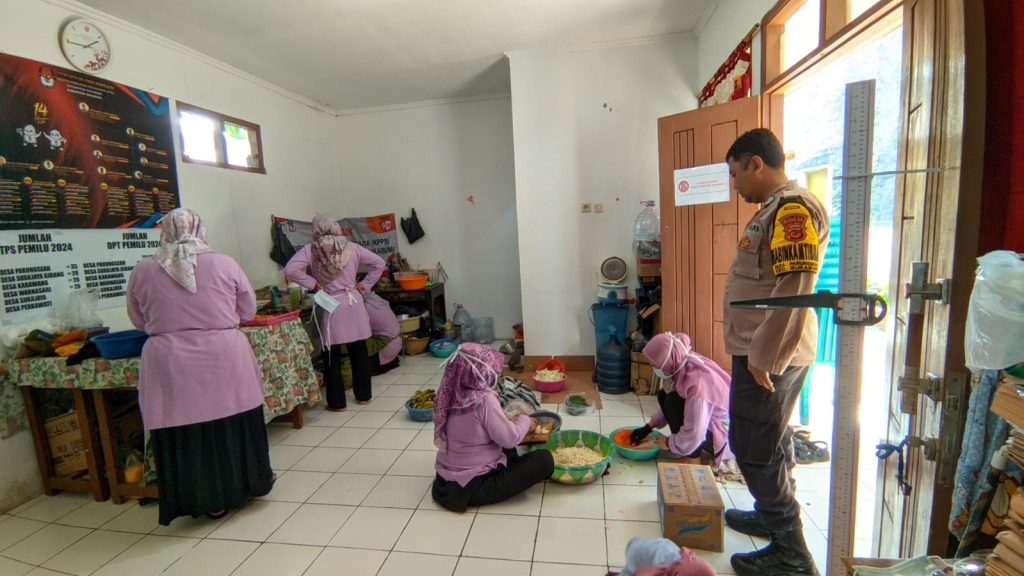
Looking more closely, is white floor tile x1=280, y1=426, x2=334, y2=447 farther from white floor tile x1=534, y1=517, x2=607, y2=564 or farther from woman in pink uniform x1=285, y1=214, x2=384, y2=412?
white floor tile x1=534, y1=517, x2=607, y2=564

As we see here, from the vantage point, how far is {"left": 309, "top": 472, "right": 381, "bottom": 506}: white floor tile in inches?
91.0

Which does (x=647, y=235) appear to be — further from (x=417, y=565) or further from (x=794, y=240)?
(x=417, y=565)

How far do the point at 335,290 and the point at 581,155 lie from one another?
241cm

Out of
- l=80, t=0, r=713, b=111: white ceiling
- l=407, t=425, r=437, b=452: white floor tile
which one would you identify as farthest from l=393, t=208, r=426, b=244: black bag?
l=407, t=425, r=437, b=452: white floor tile

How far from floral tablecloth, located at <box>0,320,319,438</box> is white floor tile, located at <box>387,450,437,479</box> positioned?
908 mm

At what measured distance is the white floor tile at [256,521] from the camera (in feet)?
6.81

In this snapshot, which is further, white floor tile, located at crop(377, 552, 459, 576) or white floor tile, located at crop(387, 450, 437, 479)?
white floor tile, located at crop(387, 450, 437, 479)

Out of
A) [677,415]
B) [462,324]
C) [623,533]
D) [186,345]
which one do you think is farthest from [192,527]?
[462,324]

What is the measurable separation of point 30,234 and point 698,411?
381 centimetres

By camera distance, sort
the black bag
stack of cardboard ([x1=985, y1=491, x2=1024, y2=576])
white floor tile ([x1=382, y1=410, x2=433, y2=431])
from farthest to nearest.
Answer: the black bag
white floor tile ([x1=382, y1=410, x2=433, y2=431])
stack of cardboard ([x1=985, y1=491, x2=1024, y2=576])

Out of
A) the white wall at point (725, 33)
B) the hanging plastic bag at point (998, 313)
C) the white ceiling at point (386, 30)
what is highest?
the white ceiling at point (386, 30)

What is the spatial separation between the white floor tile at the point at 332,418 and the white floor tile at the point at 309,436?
0.06 m

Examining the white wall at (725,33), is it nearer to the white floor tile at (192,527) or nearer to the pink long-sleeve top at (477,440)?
the pink long-sleeve top at (477,440)

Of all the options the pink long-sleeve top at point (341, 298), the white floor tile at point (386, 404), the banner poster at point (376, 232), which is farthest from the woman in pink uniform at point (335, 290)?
the banner poster at point (376, 232)
